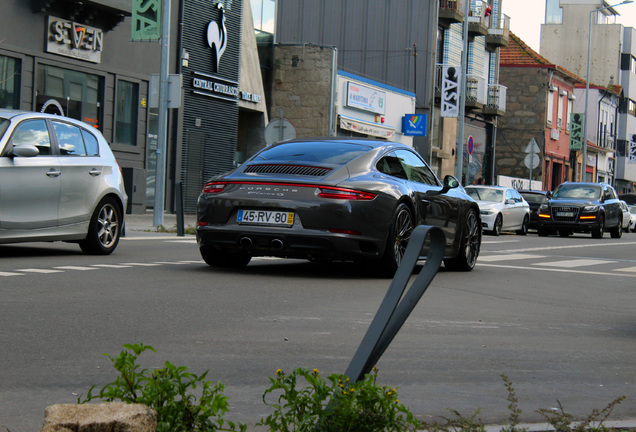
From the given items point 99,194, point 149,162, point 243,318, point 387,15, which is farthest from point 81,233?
point 387,15

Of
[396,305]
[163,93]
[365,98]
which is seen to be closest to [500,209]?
[163,93]

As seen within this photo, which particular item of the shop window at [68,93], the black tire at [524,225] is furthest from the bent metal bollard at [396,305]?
the black tire at [524,225]

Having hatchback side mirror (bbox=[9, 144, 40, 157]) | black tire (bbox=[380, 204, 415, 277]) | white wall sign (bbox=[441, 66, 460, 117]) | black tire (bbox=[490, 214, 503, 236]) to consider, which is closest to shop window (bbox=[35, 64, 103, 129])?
black tire (bbox=[490, 214, 503, 236])

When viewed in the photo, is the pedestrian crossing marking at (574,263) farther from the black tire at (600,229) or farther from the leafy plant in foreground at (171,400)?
the black tire at (600,229)

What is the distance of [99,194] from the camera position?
12.2 meters

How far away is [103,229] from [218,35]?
20.1 meters

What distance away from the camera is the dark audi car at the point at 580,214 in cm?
3178

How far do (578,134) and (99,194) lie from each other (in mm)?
60744

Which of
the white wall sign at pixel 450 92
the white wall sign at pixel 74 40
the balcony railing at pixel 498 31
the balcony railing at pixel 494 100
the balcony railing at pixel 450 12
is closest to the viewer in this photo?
the white wall sign at pixel 74 40

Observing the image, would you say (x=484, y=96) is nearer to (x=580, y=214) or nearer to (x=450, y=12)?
(x=450, y=12)

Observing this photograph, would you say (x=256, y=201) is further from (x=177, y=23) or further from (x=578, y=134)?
(x=578, y=134)

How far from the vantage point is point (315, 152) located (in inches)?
435

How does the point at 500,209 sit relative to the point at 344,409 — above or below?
above

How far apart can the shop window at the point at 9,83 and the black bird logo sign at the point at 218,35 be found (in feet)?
29.4
